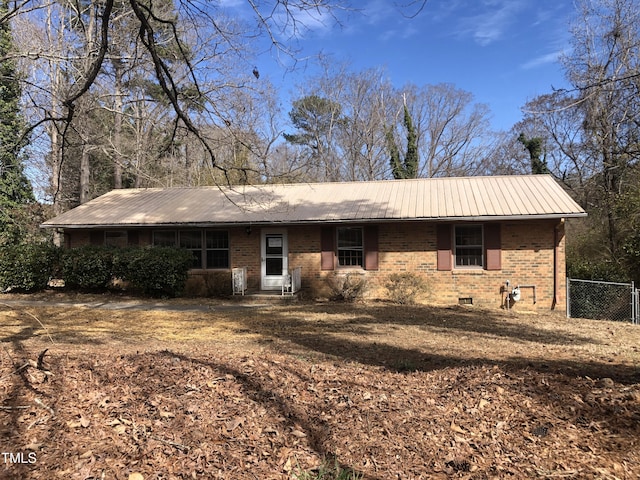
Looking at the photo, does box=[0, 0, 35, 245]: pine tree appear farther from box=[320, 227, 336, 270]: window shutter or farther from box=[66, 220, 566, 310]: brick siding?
box=[320, 227, 336, 270]: window shutter

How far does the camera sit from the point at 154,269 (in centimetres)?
1426

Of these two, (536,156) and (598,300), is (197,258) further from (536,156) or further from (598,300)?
(536,156)

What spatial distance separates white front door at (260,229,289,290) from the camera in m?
15.6

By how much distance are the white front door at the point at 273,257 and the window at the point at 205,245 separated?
146 centimetres

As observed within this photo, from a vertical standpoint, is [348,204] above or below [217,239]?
above

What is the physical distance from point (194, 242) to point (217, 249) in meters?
0.95

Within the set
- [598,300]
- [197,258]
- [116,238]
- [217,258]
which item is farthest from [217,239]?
[598,300]

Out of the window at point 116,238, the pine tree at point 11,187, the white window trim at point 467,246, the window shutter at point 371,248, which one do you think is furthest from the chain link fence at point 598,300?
the pine tree at point 11,187

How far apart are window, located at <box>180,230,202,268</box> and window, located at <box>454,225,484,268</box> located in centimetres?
904

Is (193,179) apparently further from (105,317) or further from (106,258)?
(105,317)

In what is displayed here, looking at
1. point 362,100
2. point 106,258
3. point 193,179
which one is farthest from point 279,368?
point 362,100

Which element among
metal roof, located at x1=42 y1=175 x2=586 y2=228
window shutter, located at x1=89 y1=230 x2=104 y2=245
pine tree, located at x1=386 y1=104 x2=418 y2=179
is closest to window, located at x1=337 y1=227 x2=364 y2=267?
metal roof, located at x1=42 y1=175 x2=586 y2=228

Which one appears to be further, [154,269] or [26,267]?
[26,267]

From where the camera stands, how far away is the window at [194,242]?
53.5ft
